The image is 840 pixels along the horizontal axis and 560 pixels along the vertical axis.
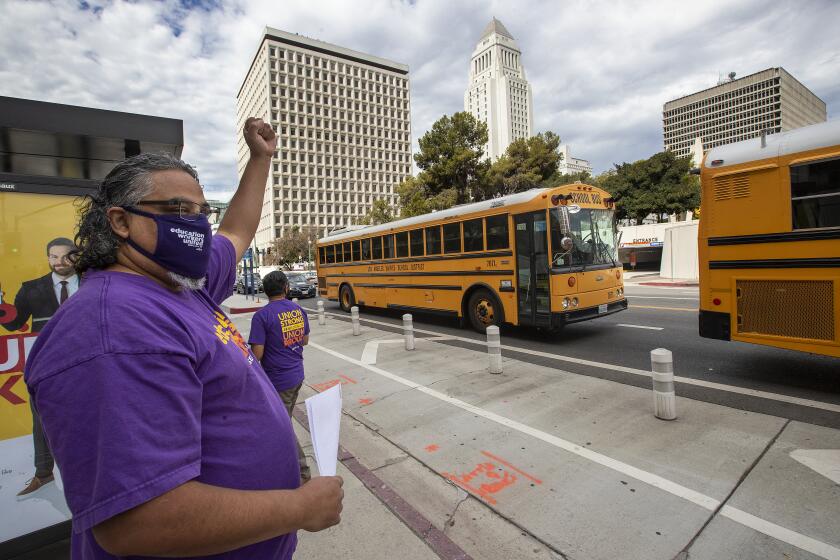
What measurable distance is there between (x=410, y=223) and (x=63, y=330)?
456 inches

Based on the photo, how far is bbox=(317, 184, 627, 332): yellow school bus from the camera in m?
8.56

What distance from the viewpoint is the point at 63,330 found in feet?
3.35

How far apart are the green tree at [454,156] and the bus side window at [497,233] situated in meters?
19.8

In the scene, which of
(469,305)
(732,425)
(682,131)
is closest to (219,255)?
(732,425)

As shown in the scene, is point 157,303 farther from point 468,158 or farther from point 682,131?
point 682,131

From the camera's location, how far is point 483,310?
10.2 meters

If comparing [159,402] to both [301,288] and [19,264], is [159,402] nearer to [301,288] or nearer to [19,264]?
[19,264]

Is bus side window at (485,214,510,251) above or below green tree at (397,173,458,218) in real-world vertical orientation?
below

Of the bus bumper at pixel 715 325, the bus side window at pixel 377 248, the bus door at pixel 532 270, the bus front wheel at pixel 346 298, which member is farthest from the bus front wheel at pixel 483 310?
the bus front wheel at pixel 346 298

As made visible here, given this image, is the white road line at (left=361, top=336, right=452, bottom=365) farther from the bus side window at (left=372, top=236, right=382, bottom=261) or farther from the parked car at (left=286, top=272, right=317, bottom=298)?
the parked car at (left=286, top=272, right=317, bottom=298)

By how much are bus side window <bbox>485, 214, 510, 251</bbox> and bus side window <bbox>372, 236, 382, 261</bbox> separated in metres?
4.94

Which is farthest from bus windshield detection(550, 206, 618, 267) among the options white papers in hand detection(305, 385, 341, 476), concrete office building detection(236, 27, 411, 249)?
concrete office building detection(236, 27, 411, 249)

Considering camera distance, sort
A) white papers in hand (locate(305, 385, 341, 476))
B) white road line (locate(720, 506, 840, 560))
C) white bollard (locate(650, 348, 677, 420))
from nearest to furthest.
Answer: white papers in hand (locate(305, 385, 341, 476)) → white road line (locate(720, 506, 840, 560)) → white bollard (locate(650, 348, 677, 420))

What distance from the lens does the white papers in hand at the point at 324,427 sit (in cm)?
149
